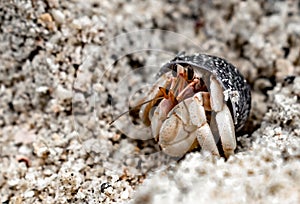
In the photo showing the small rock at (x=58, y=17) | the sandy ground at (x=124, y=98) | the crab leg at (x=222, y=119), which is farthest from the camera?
the small rock at (x=58, y=17)

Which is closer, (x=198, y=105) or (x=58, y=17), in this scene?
(x=198, y=105)

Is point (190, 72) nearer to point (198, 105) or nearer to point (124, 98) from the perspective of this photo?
point (198, 105)

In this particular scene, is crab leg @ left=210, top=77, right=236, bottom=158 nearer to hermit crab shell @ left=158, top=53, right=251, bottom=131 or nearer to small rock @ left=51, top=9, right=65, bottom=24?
hermit crab shell @ left=158, top=53, right=251, bottom=131

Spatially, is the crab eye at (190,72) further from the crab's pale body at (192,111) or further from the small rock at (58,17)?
the small rock at (58,17)

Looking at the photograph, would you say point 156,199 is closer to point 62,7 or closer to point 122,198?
point 122,198

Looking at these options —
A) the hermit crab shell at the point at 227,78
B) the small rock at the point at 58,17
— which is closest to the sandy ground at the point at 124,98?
the small rock at the point at 58,17

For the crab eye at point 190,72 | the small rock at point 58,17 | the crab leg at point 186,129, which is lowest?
the crab leg at point 186,129

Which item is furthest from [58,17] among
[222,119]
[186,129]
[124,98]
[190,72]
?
[222,119]

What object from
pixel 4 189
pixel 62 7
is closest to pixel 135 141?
pixel 4 189
